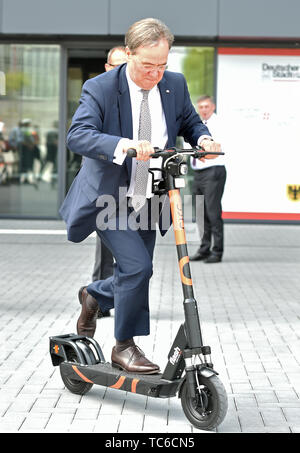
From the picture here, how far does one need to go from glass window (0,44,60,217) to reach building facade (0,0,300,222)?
19 millimetres

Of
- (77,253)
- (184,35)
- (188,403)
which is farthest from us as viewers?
(184,35)

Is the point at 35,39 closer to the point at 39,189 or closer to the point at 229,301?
the point at 39,189

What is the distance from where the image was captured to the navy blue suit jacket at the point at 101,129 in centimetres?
431

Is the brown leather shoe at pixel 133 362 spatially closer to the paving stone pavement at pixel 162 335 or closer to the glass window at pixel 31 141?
the paving stone pavement at pixel 162 335

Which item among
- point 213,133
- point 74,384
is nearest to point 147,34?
point 74,384

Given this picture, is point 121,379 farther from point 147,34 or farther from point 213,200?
point 213,200

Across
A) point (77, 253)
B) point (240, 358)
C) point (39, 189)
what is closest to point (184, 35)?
point (39, 189)

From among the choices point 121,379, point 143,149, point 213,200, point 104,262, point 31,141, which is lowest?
point 121,379

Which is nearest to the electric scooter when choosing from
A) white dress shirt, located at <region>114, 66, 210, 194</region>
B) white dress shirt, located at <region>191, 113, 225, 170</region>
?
white dress shirt, located at <region>114, 66, 210, 194</region>

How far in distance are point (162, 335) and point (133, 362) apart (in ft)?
6.58

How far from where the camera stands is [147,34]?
163 inches

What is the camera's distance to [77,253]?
1170 centimetres

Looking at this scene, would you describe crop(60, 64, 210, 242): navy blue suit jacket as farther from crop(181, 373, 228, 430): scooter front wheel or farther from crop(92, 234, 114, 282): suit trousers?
crop(92, 234, 114, 282): suit trousers

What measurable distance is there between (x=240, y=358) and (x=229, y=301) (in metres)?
2.37
